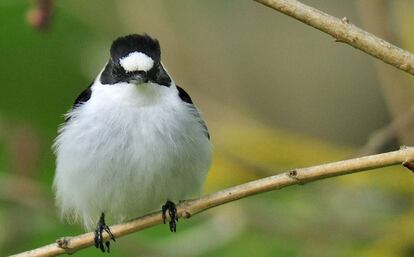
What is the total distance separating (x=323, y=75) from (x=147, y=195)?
9.02 feet

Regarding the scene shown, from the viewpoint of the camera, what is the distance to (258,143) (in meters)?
5.77

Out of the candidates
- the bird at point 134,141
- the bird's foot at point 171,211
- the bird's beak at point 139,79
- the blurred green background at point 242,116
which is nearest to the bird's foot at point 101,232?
the bird at point 134,141

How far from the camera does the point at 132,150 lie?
4.33 metres

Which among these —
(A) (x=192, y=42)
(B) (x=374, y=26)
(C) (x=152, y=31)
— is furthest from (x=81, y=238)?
(A) (x=192, y=42)

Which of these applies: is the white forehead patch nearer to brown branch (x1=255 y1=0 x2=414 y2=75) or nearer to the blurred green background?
brown branch (x1=255 y1=0 x2=414 y2=75)

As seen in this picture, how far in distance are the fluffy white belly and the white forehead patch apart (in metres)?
0.17

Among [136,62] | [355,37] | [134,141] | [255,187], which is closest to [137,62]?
[136,62]

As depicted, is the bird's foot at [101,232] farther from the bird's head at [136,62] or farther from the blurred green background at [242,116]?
the blurred green background at [242,116]

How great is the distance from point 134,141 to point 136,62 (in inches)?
12.9

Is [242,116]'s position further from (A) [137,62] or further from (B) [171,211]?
(A) [137,62]

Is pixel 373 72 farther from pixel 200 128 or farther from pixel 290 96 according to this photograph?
pixel 200 128

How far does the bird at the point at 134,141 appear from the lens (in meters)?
4.32

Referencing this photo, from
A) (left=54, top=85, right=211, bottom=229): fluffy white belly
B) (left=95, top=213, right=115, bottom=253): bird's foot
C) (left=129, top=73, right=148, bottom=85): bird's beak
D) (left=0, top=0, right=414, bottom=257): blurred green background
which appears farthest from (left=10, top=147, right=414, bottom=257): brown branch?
(left=0, top=0, right=414, bottom=257): blurred green background

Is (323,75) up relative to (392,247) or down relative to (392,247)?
up
